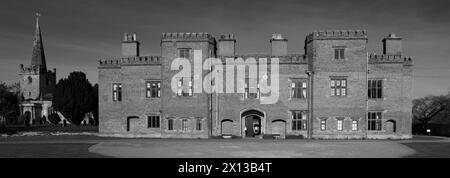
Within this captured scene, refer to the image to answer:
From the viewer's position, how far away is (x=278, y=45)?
36.5m

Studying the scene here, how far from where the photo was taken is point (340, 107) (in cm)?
3494

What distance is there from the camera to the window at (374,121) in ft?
116

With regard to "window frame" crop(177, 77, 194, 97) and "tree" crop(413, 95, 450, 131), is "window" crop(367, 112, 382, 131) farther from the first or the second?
"tree" crop(413, 95, 450, 131)

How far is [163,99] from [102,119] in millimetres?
6804

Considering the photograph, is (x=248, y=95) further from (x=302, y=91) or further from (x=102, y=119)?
(x=102, y=119)

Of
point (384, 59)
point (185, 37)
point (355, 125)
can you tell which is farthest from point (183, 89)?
point (384, 59)

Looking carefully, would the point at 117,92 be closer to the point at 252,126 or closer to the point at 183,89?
the point at 183,89

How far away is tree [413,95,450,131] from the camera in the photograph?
5612cm

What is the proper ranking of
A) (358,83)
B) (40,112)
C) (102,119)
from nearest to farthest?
(358,83), (102,119), (40,112)

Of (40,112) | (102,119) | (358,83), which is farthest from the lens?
(40,112)

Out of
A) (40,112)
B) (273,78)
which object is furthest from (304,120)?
(40,112)

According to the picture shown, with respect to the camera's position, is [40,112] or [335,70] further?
[40,112]

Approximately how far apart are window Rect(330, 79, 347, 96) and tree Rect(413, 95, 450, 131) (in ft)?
77.4

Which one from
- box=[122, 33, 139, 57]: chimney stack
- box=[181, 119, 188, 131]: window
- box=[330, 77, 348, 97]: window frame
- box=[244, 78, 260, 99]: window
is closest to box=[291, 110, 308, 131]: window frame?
box=[330, 77, 348, 97]: window frame
